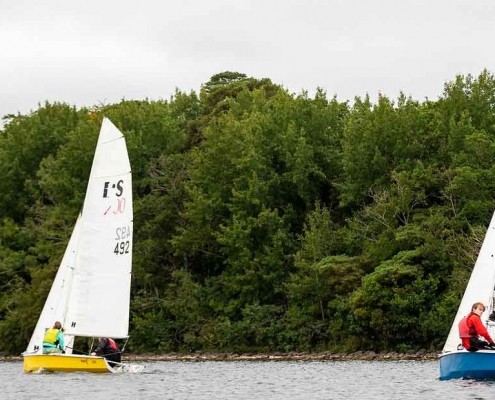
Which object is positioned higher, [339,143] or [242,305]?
[339,143]

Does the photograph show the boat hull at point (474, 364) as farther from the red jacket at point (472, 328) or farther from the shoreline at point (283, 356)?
the shoreline at point (283, 356)

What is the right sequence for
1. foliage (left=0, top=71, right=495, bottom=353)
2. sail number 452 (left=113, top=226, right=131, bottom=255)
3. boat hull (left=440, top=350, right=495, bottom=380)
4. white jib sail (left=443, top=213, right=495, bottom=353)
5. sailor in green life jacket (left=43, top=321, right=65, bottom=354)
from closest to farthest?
1. boat hull (left=440, top=350, right=495, bottom=380)
2. white jib sail (left=443, top=213, right=495, bottom=353)
3. sail number 452 (left=113, top=226, right=131, bottom=255)
4. sailor in green life jacket (left=43, top=321, right=65, bottom=354)
5. foliage (left=0, top=71, right=495, bottom=353)

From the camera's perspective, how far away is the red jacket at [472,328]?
2966 centimetres

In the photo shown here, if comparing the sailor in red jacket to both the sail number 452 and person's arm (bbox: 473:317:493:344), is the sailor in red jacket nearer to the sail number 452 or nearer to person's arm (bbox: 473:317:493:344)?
person's arm (bbox: 473:317:493:344)

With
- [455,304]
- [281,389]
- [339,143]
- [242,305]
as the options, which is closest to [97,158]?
[281,389]

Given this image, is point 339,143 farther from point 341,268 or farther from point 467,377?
point 467,377

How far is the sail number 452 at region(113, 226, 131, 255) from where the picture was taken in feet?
129

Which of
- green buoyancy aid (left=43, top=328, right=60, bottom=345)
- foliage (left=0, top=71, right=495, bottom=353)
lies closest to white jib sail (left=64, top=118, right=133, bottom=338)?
green buoyancy aid (left=43, top=328, right=60, bottom=345)

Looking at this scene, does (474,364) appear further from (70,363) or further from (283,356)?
(283,356)

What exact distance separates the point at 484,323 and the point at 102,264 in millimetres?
13613

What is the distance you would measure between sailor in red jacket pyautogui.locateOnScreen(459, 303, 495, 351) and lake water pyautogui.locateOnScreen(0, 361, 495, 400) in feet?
3.23

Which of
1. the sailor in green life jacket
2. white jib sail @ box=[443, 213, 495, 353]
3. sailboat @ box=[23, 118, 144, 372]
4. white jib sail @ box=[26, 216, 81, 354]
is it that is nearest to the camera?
white jib sail @ box=[443, 213, 495, 353]

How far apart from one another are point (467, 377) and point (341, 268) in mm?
32924

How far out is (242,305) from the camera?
69500mm
